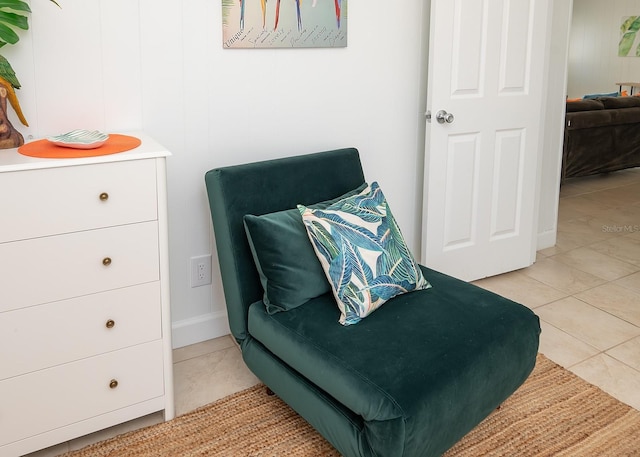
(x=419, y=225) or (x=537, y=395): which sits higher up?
(x=419, y=225)

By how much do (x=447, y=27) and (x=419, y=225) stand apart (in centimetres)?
97

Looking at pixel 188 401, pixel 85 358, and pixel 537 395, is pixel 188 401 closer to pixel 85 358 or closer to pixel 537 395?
pixel 85 358

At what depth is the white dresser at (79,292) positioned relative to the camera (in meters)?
1.78

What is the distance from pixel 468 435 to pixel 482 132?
157cm

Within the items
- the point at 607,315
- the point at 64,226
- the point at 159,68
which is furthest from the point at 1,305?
the point at 607,315

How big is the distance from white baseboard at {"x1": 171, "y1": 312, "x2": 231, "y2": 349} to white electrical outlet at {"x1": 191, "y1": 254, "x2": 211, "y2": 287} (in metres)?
0.15

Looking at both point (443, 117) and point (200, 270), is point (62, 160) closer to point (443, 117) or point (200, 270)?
point (200, 270)

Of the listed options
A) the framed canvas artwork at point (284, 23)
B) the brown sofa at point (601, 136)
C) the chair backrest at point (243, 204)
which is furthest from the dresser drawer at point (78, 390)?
the brown sofa at point (601, 136)

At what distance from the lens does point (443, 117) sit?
116 inches

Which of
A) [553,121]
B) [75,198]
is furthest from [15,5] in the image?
[553,121]

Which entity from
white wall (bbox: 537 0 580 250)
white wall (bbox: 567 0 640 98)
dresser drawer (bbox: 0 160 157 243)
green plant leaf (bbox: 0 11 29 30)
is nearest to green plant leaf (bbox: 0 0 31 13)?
green plant leaf (bbox: 0 11 29 30)

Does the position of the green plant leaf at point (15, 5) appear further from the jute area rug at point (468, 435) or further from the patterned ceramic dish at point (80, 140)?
the jute area rug at point (468, 435)

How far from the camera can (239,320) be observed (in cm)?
227

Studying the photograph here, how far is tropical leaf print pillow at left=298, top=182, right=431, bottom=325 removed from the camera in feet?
6.69
